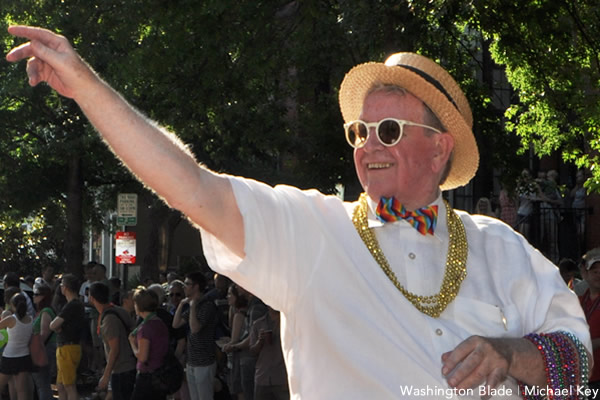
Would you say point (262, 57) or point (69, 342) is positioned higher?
point (262, 57)

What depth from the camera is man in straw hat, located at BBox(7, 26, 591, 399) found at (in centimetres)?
263

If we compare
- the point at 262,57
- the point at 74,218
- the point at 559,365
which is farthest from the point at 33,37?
the point at 74,218

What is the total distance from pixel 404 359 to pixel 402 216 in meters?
0.49

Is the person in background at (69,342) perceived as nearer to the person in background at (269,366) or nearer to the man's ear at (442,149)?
the person in background at (269,366)

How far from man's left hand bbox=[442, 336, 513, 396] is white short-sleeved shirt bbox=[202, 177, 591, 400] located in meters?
0.09

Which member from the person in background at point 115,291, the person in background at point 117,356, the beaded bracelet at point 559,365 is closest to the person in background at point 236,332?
the person in background at point 117,356

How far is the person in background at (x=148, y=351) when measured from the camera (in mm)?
10992

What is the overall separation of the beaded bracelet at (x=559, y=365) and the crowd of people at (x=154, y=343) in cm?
810

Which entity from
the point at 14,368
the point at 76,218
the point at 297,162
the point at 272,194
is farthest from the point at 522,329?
the point at 76,218

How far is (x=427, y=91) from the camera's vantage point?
3412mm

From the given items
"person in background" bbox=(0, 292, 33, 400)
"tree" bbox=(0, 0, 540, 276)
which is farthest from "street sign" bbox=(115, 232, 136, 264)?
"person in background" bbox=(0, 292, 33, 400)

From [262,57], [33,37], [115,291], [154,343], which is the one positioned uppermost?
[262,57]

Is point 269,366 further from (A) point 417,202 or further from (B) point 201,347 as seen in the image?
(A) point 417,202

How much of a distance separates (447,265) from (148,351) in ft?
27.1
